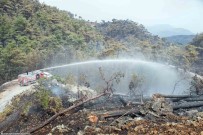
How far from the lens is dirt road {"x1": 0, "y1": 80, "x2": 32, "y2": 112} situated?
976 inches

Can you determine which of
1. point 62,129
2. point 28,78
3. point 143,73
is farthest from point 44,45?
point 62,129

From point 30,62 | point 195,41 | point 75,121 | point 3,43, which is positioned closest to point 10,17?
point 3,43

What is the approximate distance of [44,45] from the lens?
52.9 metres

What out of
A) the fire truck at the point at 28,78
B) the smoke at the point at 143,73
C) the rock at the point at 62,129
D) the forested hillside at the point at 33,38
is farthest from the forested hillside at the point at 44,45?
the rock at the point at 62,129

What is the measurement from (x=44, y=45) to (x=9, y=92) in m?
25.2

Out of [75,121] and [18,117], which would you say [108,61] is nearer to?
[18,117]

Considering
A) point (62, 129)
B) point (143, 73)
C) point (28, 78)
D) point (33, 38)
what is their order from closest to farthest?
point (62, 129) < point (28, 78) < point (143, 73) < point (33, 38)

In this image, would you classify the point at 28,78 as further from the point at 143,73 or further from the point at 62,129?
the point at 143,73

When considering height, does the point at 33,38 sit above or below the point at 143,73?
above

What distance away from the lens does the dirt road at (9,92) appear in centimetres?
2478

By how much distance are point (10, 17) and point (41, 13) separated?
6.92 meters

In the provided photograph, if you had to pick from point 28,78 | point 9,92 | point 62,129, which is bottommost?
point 9,92

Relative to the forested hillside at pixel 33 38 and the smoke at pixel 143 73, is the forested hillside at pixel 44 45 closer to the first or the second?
the forested hillside at pixel 33 38

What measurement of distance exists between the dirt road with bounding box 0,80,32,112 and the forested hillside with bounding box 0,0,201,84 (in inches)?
305
